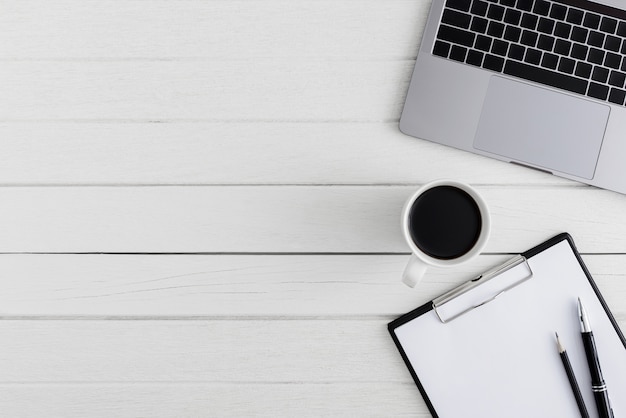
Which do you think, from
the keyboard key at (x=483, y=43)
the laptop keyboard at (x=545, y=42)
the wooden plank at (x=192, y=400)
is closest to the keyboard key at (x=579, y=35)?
the laptop keyboard at (x=545, y=42)

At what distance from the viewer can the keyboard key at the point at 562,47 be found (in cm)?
74

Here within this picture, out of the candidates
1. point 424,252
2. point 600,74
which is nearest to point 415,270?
point 424,252

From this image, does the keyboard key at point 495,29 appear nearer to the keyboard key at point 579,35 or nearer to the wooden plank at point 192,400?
the keyboard key at point 579,35

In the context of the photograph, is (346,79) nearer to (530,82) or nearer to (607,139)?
(530,82)

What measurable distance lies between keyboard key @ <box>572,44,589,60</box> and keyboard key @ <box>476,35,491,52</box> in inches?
4.2

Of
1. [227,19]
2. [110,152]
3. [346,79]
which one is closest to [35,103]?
[110,152]

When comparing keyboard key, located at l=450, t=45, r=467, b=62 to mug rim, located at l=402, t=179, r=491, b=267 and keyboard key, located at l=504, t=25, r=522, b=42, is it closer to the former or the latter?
keyboard key, located at l=504, t=25, r=522, b=42

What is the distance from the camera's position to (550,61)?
74cm

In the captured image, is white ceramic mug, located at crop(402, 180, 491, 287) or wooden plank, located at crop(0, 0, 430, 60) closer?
white ceramic mug, located at crop(402, 180, 491, 287)

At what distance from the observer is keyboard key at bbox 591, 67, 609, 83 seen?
0.73 m

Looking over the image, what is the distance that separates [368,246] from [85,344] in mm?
403

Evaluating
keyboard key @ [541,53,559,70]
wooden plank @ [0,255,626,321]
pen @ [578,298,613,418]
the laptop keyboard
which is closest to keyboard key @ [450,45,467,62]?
the laptop keyboard

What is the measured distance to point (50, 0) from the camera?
78 cm

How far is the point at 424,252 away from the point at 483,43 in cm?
28
